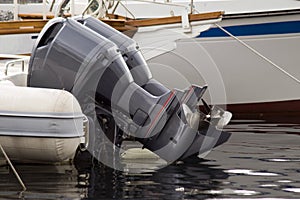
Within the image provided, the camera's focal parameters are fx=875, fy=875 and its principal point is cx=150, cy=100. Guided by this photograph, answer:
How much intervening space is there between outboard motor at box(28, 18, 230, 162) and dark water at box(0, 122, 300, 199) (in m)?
0.37

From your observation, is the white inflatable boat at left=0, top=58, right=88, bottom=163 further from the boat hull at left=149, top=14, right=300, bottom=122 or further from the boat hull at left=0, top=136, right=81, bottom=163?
the boat hull at left=149, top=14, right=300, bottom=122

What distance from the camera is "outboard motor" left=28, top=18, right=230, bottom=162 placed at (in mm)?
9852

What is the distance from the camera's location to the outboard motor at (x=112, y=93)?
9.85 metres

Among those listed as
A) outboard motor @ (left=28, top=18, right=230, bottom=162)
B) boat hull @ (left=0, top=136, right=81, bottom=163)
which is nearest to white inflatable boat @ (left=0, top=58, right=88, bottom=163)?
boat hull @ (left=0, top=136, right=81, bottom=163)

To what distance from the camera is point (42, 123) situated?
367 inches

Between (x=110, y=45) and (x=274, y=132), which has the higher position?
(x=110, y=45)

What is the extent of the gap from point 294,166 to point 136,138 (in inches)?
75.7

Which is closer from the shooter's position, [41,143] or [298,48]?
[41,143]

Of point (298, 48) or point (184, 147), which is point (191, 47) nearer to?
point (298, 48)

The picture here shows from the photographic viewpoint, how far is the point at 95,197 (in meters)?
8.34

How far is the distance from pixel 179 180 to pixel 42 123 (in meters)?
1.58

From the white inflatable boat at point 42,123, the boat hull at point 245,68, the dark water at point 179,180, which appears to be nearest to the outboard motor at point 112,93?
the dark water at point 179,180

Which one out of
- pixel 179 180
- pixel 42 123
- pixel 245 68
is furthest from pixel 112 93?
pixel 245 68

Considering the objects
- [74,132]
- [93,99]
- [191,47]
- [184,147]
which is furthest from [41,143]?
[191,47]
